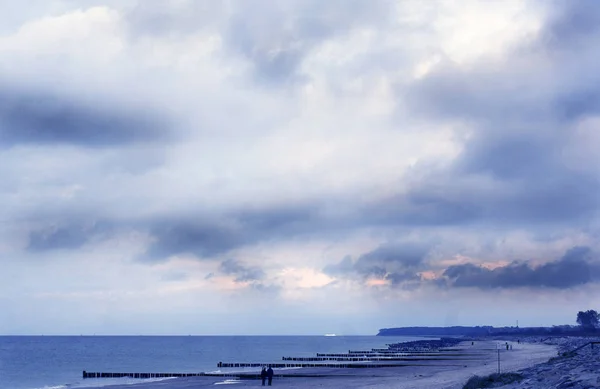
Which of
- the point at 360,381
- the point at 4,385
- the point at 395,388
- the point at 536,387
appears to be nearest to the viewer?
the point at 536,387

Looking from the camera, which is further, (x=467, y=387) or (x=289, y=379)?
(x=289, y=379)

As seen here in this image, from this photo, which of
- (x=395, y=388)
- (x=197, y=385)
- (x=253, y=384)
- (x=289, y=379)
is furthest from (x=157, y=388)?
(x=395, y=388)

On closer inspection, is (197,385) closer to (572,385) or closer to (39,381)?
(39,381)

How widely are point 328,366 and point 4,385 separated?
43362 millimetres

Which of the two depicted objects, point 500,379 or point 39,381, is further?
point 39,381

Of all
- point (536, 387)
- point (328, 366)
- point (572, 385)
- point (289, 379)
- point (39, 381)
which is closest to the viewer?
point (572, 385)

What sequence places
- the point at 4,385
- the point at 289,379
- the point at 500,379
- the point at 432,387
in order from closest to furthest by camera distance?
the point at 500,379
the point at 432,387
the point at 289,379
the point at 4,385

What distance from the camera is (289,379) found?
67.7 meters

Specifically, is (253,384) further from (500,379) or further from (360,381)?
(500,379)

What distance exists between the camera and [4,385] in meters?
80.9

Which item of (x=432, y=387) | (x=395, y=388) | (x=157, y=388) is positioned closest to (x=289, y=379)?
(x=157, y=388)

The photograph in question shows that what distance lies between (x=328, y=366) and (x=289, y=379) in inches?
1082

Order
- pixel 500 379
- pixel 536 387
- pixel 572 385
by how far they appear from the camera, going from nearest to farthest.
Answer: pixel 572 385 < pixel 536 387 < pixel 500 379

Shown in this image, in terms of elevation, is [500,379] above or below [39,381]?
above
